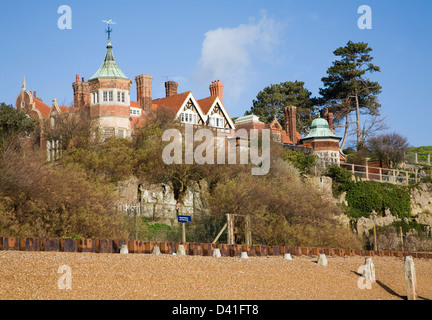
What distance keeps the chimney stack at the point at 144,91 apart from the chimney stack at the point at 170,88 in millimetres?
4294

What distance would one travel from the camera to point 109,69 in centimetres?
4191

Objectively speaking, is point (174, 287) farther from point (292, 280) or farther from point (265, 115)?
point (265, 115)

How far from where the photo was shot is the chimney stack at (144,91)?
4715cm

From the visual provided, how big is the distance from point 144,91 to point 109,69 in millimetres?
5717

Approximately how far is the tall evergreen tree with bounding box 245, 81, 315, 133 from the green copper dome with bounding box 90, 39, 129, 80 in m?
39.9

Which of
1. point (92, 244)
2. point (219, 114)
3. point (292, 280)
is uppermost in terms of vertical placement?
point (219, 114)

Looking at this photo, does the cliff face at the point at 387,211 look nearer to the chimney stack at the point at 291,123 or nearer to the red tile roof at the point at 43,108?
the chimney stack at the point at 291,123

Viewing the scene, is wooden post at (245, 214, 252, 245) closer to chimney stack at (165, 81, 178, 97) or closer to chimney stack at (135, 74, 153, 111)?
chimney stack at (135, 74, 153, 111)

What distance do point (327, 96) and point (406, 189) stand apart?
27.1m

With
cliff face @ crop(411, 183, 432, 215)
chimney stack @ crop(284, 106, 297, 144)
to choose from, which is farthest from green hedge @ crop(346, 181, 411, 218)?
chimney stack @ crop(284, 106, 297, 144)

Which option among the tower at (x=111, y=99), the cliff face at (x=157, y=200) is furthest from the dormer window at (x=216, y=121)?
the cliff face at (x=157, y=200)

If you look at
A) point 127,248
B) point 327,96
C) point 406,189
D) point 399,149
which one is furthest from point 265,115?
point 127,248

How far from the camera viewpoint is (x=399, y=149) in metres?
55.8

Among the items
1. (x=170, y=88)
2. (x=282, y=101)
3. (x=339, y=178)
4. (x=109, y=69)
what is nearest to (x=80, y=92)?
(x=109, y=69)
